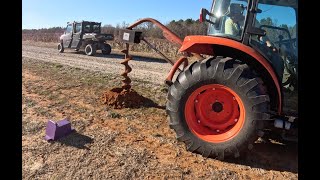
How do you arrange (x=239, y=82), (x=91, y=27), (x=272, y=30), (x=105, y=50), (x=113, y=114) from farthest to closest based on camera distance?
(x=91, y=27), (x=105, y=50), (x=113, y=114), (x=272, y=30), (x=239, y=82)

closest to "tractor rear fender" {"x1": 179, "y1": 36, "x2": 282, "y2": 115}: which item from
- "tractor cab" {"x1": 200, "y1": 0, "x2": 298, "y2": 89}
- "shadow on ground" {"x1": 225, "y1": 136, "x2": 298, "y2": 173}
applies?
"tractor cab" {"x1": 200, "y1": 0, "x2": 298, "y2": 89}

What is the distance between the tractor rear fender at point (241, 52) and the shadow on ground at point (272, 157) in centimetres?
59

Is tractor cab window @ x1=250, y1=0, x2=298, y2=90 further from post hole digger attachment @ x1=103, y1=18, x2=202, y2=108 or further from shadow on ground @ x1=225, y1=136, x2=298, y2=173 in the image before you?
post hole digger attachment @ x1=103, y1=18, x2=202, y2=108

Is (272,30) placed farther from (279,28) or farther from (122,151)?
(122,151)

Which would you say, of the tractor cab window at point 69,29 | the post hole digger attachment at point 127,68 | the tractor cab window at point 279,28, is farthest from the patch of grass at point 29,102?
the tractor cab window at point 69,29

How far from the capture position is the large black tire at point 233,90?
3902 mm

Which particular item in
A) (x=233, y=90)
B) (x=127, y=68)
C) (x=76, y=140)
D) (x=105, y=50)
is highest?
(x=105, y=50)

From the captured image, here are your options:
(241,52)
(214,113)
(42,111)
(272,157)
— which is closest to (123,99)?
(42,111)

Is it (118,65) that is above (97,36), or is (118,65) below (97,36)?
below

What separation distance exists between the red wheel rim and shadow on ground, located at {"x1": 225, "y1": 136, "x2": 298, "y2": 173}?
362mm

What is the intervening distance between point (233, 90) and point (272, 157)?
0.98 m

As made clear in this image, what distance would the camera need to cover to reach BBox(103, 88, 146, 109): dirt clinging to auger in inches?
242

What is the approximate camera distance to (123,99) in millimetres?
6191
